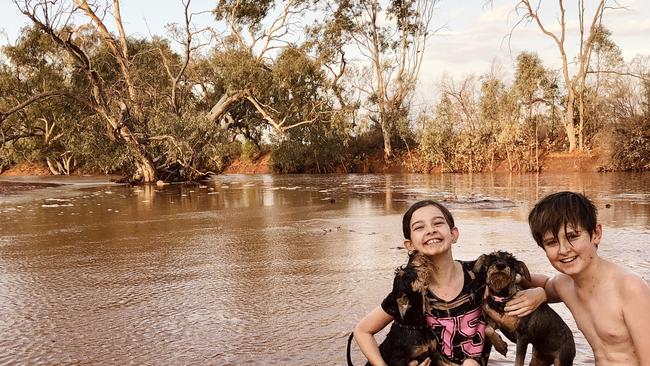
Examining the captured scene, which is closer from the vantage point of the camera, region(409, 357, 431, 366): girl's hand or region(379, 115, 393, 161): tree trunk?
region(409, 357, 431, 366): girl's hand

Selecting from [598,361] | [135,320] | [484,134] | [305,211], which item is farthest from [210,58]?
[598,361]

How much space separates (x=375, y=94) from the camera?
125ft

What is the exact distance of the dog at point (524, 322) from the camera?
237 centimetres

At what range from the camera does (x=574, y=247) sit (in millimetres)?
2215

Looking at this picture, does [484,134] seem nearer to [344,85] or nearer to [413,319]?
[344,85]

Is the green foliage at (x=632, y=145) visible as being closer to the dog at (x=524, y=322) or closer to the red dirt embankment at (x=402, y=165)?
the red dirt embankment at (x=402, y=165)

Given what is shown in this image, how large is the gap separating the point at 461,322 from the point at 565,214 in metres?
0.66

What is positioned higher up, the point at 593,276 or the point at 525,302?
the point at 593,276

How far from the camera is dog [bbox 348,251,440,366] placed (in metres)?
2.42

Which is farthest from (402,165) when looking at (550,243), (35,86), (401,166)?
(550,243)

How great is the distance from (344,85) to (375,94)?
316cm

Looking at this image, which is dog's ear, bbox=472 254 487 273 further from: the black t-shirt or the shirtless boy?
the shirtless boy

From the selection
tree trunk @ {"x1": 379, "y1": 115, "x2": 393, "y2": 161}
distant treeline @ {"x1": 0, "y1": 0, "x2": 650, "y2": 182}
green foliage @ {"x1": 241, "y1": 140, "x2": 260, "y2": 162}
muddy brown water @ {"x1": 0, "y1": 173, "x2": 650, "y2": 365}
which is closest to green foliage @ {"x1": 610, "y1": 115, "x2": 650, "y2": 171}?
distant treeline @ {"x1": 0, "y1": 0, "x2": 650, "y2": 182}

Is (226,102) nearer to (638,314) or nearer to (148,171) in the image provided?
(148,171)
